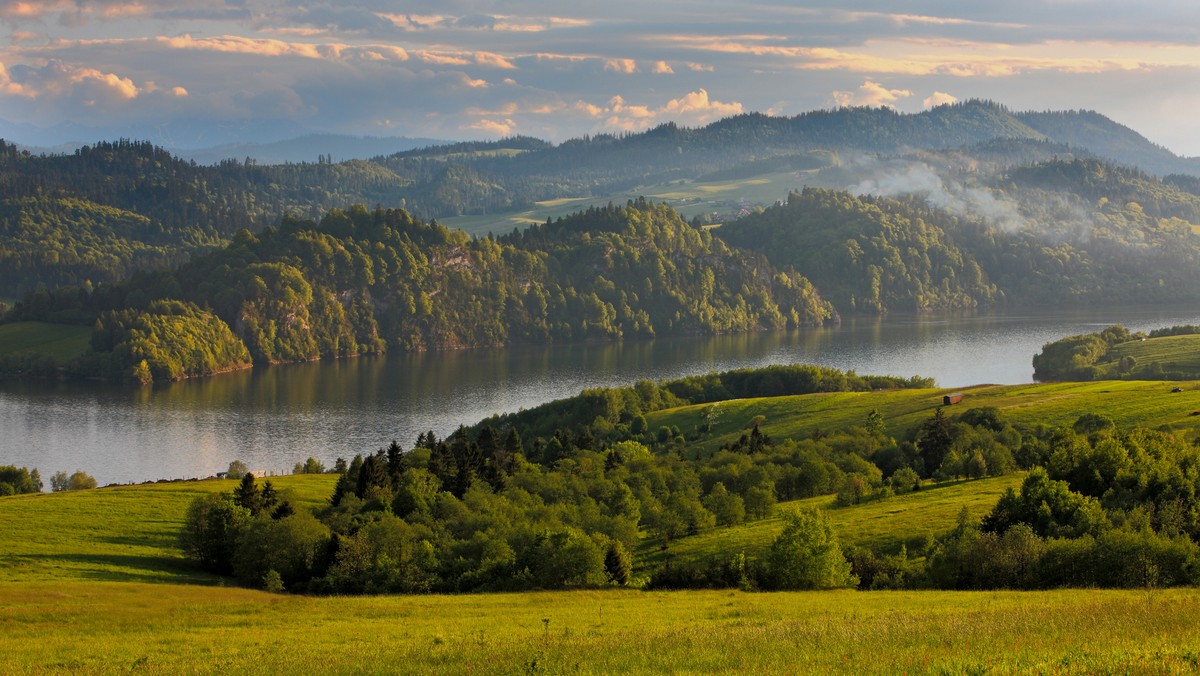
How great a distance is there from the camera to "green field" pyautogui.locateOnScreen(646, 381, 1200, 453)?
3504 inches

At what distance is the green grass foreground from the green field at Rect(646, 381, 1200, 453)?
53.9 meters

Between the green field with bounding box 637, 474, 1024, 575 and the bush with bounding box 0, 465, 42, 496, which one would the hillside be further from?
the bush with bounding box 0, 465, 42, 496

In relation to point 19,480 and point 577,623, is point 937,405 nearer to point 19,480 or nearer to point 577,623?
point 577,623

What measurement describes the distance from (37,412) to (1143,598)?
6917 inches

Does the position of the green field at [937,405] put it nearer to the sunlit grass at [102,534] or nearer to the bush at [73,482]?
the sunlit grass at [102,534]

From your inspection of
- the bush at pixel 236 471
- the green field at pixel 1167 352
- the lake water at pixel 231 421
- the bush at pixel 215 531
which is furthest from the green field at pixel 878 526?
the green field at pixel 1167 352

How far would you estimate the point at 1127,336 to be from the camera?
625 feet

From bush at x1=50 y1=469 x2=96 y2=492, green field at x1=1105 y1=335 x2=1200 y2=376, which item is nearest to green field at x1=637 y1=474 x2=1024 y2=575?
bush at x1=50 y1=469 x2=96 y2=492

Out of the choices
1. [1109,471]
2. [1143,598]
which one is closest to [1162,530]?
[1109,471]

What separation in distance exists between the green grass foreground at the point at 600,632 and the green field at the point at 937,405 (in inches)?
2121

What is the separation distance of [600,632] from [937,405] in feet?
294

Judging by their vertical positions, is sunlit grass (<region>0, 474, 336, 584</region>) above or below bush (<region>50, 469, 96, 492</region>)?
above

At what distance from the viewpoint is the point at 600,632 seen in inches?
1166

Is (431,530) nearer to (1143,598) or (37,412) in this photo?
(1143,598)
